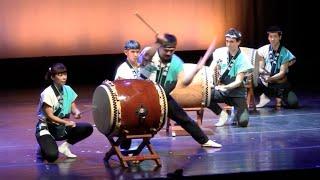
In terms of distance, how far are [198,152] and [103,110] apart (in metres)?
0.88

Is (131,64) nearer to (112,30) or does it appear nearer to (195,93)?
(195,93)

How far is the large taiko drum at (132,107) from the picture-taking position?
4572mm

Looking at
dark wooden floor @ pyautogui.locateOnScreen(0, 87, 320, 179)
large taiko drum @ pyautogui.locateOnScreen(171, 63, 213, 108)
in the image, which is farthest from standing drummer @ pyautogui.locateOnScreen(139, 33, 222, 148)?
large taiko drum @ pyautogui.locateOnScreen(171, 63, 213, 108)

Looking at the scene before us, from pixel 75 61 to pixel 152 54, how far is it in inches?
228

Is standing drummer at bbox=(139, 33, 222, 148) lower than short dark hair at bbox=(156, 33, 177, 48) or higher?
lower

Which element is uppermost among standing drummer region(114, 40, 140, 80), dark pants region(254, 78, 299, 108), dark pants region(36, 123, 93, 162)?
standing drummer region(114, 40, 140, 80)

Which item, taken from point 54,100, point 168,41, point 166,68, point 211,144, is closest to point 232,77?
point 211,144

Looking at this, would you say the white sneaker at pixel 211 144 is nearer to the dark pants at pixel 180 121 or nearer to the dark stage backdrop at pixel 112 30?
the dark pants at pixel 180 121

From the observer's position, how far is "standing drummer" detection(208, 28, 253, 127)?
6082 millimetres

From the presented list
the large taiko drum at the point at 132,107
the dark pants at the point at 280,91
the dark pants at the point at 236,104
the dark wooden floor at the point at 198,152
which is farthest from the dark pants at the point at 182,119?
the dark pants at the point at 280,91

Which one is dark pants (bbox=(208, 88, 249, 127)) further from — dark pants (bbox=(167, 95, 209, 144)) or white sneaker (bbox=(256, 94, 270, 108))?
white sneaker (bbox=(256, 94, 270, 108))

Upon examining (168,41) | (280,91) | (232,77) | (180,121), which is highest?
(168,41)

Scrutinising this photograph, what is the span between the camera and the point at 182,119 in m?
5.12

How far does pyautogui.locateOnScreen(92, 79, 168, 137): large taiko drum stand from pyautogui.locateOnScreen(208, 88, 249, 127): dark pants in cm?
152
